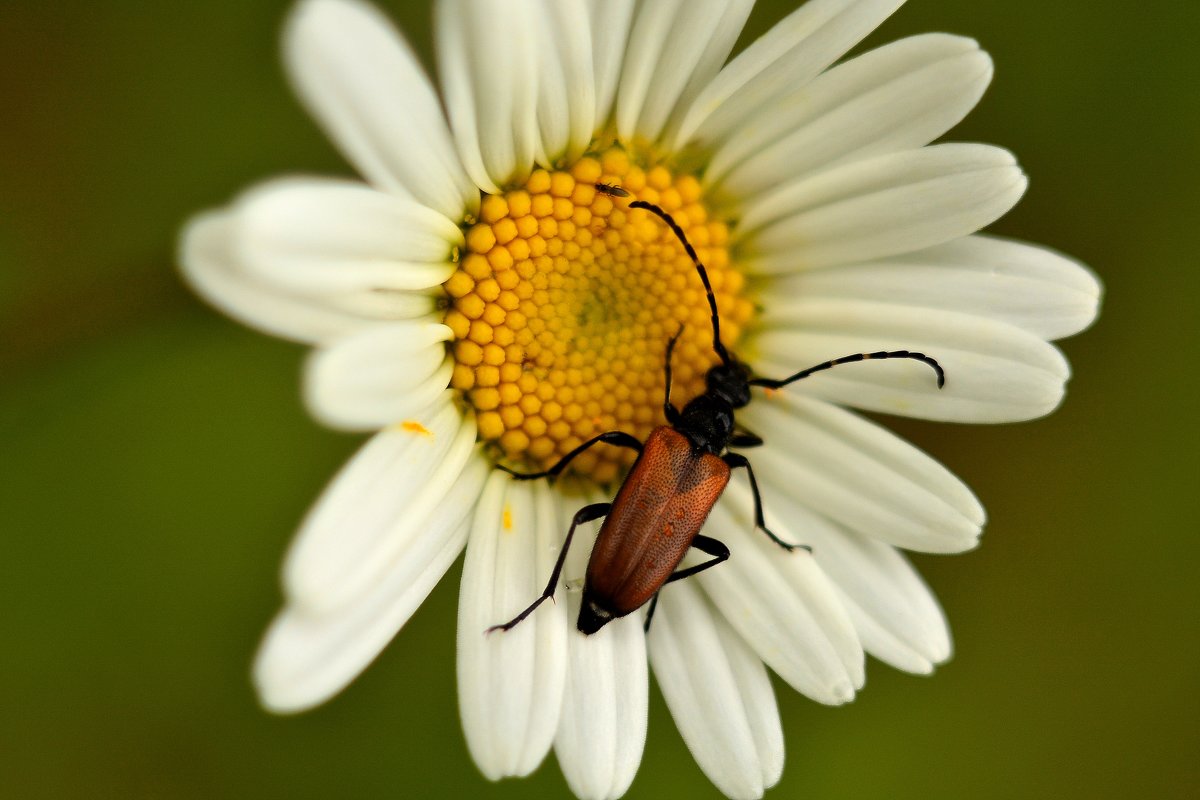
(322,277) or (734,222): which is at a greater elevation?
(734,222)

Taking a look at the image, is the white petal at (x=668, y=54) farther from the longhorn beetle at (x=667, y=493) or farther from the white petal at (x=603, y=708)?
the white petal at (x=603, y=708)

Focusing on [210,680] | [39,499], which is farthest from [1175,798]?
[39,499]

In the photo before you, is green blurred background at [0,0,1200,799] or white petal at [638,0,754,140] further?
green blurred background at [0,0,1200,799]

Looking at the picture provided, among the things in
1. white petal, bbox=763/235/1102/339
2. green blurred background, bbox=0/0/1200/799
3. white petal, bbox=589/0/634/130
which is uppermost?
white petal, bbox=589/0/634/130

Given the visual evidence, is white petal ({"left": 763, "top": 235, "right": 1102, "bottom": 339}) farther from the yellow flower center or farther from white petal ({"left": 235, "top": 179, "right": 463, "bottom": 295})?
white petal ({"left": 235, "top": 179, "right": 463, "bottom": 295})

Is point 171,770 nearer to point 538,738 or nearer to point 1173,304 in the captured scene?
point 538,738

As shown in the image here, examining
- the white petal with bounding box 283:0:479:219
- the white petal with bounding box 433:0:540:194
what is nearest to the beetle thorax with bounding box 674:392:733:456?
the white petal with bounding box 433:0:540:194
